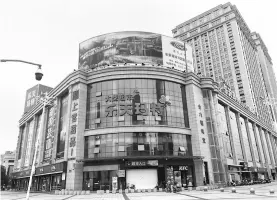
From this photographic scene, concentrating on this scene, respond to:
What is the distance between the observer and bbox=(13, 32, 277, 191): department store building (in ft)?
130

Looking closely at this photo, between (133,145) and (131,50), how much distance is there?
2091cm

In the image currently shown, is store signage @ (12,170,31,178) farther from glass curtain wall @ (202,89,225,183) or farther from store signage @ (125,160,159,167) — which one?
glass curtain wall @ (202,89,225,183)

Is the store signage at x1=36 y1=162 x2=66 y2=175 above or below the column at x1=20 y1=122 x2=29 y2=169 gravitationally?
below

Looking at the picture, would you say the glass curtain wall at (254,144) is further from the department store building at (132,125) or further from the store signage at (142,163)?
the store signage at (142,163)

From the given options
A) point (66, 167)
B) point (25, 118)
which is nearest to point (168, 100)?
point (66, 167)

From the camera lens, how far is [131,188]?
124ft

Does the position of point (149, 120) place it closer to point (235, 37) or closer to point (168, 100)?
point (168, 100)

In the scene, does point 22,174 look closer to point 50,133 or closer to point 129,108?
point 50,133

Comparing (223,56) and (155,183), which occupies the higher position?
(223,56)

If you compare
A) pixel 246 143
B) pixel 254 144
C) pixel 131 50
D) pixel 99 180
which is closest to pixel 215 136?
pixel 99 180

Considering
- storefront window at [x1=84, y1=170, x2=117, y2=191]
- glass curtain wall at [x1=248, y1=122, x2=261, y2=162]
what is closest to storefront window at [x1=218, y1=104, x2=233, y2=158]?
glass curtain wall at [x1=248, y1=122, x2=261, y2=162]

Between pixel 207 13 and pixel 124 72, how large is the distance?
99.7 metres

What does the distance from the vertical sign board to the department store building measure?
0.18 metres

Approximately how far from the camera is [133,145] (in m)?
40.0
